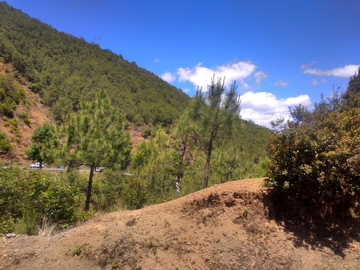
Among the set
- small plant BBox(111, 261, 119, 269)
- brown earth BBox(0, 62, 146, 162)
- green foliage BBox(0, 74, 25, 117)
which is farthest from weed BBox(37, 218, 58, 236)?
green foliage BBox(0, 74, 25, 117)

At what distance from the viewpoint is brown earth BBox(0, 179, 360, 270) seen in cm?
356

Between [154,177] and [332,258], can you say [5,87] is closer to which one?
[154,177]

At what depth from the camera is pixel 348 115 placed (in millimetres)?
4453

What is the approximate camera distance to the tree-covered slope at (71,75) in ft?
158

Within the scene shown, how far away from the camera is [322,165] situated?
11.6 feet

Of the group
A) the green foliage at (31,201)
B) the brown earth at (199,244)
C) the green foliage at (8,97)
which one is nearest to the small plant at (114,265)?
the brown earth at (199,244)

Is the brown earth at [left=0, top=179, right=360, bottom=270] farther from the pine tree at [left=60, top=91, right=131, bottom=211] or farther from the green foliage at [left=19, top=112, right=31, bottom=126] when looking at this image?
the green foliage at [left=19, top=112, right=31, bottom=126]

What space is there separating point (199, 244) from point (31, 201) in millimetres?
4429

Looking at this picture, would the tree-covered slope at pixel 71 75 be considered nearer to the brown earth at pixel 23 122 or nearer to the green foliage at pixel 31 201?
the brown earth at pixel 23 122

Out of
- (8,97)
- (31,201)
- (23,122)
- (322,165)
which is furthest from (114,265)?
(8,97)

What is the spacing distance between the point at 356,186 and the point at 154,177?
317 inches

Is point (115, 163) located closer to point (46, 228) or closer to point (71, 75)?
point (46, 228)

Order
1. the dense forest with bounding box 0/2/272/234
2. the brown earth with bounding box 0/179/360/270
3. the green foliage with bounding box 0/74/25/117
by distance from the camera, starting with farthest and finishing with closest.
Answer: the green foliage with bounding box 0/74/25/117 → the dense forest with bounding box 0/2/272/234 → the brown earth with bounding box 0/179/360/270

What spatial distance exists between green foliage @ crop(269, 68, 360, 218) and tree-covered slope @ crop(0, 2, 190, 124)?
1596 inches
